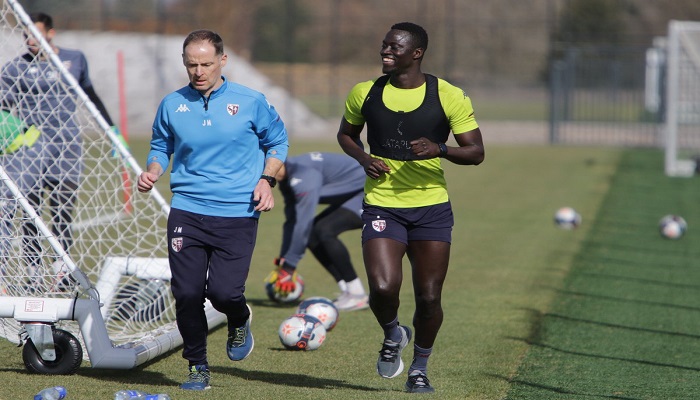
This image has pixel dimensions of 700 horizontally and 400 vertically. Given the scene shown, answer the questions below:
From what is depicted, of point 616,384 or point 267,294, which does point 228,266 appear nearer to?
point 616,384

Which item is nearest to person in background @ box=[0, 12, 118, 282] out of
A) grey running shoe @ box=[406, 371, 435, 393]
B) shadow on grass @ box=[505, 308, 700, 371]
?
grey running shoe @ box=[406, 371, 435, 393]

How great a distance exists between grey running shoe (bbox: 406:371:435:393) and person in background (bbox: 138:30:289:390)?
1.11m

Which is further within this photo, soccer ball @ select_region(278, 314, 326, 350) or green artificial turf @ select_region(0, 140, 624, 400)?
soccer ball @ select_region(278, 314, 326, 350)

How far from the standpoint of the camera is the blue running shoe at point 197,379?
6.06 m

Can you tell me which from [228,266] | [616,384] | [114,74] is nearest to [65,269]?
[228,266]

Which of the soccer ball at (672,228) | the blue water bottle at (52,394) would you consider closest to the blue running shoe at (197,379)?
the blue water bottle at (52,394)

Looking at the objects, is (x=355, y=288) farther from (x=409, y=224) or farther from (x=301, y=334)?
(x=409, y=224)

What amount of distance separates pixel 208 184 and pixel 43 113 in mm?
3688

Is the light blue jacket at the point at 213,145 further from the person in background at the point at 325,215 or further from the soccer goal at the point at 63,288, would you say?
the person in background at the point at 325,215

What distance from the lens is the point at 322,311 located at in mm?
8102

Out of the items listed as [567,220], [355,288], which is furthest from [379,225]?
[567,220]

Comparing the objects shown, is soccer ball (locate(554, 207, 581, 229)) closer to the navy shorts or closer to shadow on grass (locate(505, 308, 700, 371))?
shadow on grass (locate(505, 308, 700, 371))

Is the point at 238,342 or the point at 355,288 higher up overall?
the point at 238,342

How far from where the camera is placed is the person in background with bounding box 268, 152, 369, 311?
877 cm
